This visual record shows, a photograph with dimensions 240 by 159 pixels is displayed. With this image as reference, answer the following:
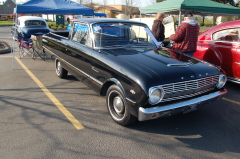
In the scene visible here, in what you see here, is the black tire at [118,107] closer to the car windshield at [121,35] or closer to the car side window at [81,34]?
the car windshield at [121,35]

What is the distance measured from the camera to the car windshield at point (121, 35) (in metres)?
4.46

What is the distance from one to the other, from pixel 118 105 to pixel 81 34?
2.07 m

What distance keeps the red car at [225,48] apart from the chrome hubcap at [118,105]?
333 cm

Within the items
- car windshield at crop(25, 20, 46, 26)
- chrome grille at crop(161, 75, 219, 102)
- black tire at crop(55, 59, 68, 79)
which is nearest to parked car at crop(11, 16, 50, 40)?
car windshield at crop(25, 20, 46, 26)

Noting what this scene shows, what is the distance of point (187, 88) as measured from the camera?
3387 mm

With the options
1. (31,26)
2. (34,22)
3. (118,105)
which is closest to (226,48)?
(118,105)

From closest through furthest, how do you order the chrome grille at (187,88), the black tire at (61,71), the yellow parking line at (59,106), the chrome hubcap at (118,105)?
the chrome grille at (187,88) < the chrome hubcap at (118,105) < the yellow parking line at (59,106) < the black tire at (61,71)

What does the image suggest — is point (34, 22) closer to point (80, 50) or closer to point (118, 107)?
point (80, 50)

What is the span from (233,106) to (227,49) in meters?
1.62

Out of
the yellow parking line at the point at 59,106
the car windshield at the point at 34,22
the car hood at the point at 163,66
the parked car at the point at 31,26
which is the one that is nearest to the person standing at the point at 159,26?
the car hood at the point at 163,66

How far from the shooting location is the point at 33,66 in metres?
7.91

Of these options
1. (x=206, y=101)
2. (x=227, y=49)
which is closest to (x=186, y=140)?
(x=206, y=101)

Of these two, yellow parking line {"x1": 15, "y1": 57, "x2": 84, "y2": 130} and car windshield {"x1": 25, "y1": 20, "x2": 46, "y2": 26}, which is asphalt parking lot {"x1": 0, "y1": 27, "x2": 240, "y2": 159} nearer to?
yellow parking line {"x1": 15, "y1": 57, "x2": 84, "y2": 130}

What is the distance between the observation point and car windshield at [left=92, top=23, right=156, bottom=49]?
4457 mm
